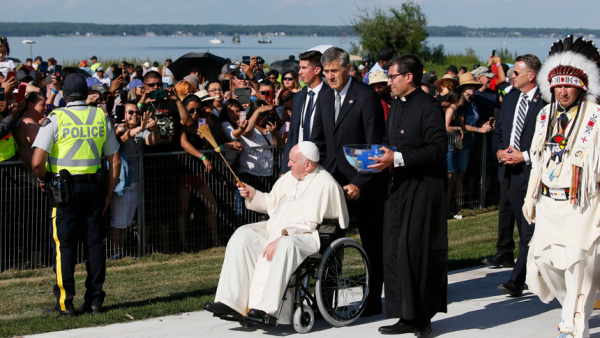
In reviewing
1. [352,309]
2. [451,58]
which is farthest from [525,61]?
[451,58]

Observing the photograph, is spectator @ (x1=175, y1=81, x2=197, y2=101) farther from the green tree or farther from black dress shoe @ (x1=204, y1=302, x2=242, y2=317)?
the green tree

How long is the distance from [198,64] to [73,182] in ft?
34.7

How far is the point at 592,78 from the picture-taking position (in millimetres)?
5504

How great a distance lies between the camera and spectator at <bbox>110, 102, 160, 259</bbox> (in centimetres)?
856

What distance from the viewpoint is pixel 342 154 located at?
637 centimetres

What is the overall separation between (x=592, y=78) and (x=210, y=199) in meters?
5.28

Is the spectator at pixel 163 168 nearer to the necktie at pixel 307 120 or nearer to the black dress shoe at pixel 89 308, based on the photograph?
the black dress shoe at pixel 89 308

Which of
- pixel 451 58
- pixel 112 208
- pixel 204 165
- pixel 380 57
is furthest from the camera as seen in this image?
pixel 451 58

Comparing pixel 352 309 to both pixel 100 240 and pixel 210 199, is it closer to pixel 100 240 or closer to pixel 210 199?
pixel 100 240

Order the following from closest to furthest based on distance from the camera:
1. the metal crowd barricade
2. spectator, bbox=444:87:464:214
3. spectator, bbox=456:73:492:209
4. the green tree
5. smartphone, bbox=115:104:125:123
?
the metal crowd barricade → smartphone, bbox=115:104:125:123 → spectator, bbox=444:87:464:214 → spectator, bbox=456:73:492:209 → the green tree

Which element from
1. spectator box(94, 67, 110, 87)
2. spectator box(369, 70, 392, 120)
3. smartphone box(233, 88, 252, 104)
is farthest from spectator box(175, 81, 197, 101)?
spectator box(94, 67, 110, 87)

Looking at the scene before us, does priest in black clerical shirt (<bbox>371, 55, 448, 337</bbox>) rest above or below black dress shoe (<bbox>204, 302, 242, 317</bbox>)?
above

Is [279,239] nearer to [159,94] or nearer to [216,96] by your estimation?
[159,94]

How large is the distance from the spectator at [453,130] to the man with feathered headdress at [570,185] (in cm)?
566
